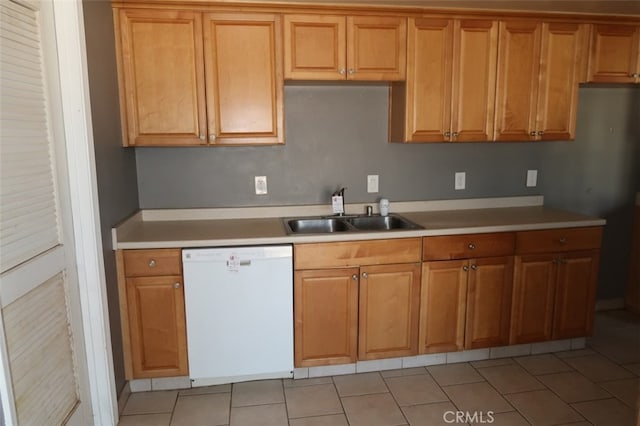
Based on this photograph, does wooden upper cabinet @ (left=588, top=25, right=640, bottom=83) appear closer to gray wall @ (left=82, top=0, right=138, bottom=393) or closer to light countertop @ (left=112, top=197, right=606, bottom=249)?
light countertop @ (left=112, top=197, right=606, bottom=249)

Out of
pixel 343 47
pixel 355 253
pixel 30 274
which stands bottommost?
pixel 355 253

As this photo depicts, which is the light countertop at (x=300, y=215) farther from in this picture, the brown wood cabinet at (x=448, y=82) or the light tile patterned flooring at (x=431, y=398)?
the light tile patterned flooring at (x=431, y=398)

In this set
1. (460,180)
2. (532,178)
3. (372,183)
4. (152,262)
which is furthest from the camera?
(532,178)

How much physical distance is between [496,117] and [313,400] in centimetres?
206

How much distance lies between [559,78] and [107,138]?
2747 mm

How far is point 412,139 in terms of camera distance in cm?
274

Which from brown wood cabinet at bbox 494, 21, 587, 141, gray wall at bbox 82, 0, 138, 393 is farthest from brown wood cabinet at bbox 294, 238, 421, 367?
brown wood cabinet at bbox 494, 21, 587, 141

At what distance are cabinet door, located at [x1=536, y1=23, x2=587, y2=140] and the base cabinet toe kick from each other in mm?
700

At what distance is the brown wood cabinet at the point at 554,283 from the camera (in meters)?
2.71

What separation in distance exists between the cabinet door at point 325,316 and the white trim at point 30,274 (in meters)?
1.16

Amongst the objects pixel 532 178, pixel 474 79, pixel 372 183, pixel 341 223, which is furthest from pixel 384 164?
pixel 532 178

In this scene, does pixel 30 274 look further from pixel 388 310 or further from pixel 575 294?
pixel 575 294

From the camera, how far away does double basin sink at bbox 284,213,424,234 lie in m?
2.87

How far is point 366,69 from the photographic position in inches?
103
